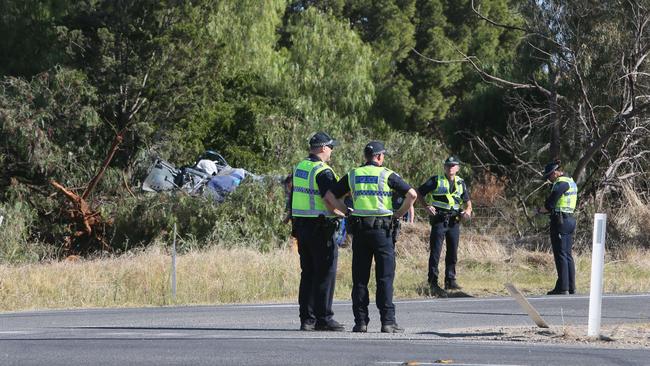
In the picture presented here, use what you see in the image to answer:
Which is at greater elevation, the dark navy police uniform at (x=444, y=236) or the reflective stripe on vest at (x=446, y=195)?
the reflective stripe on vest at (x=446, y=195)

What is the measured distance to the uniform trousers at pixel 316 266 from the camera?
37.9ft

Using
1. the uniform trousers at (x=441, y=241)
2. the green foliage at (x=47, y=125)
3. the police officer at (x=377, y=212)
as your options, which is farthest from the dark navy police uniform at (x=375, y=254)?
the green foliage at (x=47, y=125)

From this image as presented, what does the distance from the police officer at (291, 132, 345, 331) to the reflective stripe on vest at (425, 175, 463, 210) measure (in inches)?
214

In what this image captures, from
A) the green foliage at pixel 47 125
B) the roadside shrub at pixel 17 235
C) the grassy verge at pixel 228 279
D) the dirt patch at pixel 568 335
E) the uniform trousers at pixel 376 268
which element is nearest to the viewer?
the dirt patch at pixel 568 335

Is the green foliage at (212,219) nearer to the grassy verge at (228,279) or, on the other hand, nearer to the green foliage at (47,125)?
the green foliage at (47,125)

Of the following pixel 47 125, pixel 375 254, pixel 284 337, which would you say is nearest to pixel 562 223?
pixel 375 254

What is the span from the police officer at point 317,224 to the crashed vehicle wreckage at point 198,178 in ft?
57.2

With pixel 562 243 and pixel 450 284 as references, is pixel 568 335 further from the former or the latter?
pixel 450 284

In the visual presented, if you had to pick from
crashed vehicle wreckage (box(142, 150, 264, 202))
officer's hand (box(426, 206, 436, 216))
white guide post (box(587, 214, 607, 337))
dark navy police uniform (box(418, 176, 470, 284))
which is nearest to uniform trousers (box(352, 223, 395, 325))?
white guide post (box(587, 214, 607, 337))

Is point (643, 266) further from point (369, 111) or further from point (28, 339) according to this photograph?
point (369, 111)

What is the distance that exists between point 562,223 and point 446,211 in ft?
5.69

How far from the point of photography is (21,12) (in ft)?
122

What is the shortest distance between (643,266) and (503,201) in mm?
9012

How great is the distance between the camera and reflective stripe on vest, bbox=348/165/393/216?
11.3 meters
